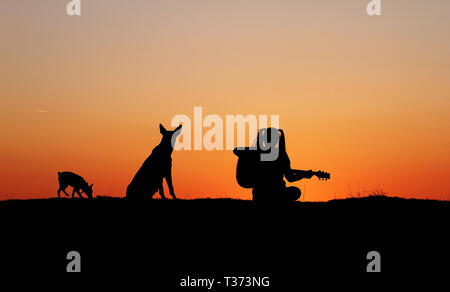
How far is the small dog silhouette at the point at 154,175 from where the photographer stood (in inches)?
549

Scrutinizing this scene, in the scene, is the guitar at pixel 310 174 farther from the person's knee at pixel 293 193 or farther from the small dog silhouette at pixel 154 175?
the small dog silhouette at pixel 154 175

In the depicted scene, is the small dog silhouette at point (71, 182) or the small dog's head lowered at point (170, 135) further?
the small dog silhouette at point (71, 182)

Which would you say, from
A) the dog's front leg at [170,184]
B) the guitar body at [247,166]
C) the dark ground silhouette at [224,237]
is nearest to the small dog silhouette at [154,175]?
the dog's front leg at [170,184]

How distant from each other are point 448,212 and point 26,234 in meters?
8.62

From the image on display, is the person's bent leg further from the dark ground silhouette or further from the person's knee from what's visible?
the dark ground silhouette

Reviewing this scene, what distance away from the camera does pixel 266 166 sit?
11672 millimetres

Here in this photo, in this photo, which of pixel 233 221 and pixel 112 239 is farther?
pixel 233 221

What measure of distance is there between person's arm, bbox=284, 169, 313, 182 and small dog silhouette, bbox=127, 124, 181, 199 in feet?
10.4

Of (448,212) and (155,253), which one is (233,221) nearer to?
(155,253)

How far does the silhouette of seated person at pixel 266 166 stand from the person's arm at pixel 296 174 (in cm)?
3

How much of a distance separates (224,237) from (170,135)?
4587 millimetres
